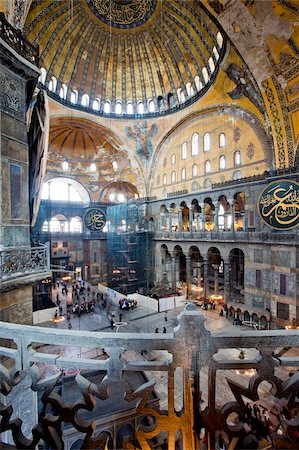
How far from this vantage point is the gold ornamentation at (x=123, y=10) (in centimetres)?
1595

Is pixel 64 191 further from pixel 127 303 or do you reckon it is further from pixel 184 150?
pixel 127 303

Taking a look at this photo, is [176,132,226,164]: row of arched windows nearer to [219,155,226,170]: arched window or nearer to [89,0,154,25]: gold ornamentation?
[219,155,226,170]: arched window

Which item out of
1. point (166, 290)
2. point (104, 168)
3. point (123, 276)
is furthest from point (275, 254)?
point (104, 168)

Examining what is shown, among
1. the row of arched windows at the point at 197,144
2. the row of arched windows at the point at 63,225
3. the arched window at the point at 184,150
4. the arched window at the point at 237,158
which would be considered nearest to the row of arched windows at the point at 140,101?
the row of arched windows at the point at 197,144

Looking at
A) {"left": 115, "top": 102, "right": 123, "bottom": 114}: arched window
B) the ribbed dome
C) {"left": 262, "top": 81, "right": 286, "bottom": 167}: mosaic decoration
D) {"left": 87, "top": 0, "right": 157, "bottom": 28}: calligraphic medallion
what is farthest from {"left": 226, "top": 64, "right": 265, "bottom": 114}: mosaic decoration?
{"left": 115, "top": 102, "right": 123, "bottom": 114}: arched window

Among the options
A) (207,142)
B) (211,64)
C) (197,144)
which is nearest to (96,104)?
(197,144)

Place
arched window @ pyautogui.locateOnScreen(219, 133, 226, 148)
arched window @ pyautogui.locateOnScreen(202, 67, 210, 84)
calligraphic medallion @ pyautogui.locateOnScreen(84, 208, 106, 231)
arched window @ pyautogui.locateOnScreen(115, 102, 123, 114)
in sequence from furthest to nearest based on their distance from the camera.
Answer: calligraphic medallion @ pyautogui.locateOnScreen(84, 208, 106, 231), arched window @ pyautogui.locateOnScreen(115, 102, 123, 114), arched window @ pyautogui.locateOnScreen(202, 67, 210, 84), arched window @ pyautogui.locateOnScreen(219, 133, 226, 148)

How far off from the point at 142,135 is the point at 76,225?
1216 centimetres

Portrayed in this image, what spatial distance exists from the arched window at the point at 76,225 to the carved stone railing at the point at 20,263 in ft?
70.4

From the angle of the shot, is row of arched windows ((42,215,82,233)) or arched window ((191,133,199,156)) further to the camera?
row of arched windows ((42,215,82,233))

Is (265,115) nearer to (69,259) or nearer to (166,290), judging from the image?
(166,290)

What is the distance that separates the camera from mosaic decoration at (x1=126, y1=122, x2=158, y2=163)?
21.4 metres

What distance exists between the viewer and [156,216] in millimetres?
22703

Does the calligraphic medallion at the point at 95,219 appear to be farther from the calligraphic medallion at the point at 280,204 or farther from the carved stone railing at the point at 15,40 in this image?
the carved stone railing at the point at 15,40
